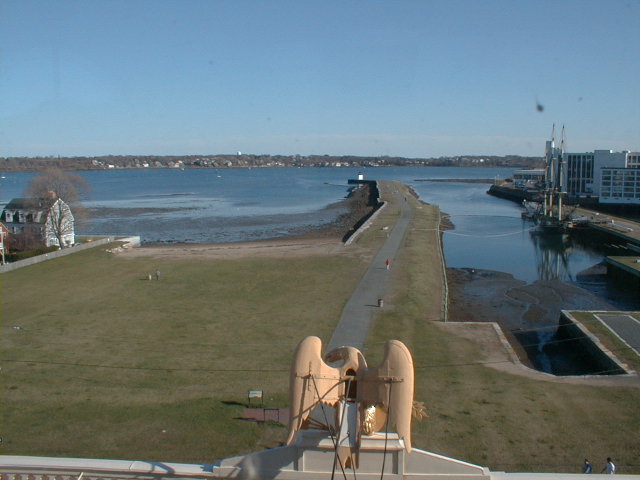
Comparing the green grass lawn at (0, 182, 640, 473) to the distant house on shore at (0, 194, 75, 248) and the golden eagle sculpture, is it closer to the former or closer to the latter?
the golden eagle sculpture

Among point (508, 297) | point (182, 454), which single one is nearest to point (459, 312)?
point (508, 297)

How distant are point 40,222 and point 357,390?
37170mm

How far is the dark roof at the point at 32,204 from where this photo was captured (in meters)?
37.7

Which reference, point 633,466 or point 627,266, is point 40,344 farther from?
point 627,266

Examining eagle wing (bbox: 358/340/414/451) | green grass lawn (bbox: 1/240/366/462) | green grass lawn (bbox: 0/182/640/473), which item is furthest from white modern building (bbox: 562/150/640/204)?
eagle wing (bbox: 358/340/414/451)

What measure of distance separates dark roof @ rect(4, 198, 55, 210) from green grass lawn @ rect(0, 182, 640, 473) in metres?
12.8

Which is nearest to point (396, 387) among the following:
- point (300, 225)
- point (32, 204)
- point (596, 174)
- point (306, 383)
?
point (306, 383)

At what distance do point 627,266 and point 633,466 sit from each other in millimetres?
24902

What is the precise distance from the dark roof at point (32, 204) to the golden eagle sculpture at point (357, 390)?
1445 inches

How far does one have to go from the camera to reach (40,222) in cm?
3741

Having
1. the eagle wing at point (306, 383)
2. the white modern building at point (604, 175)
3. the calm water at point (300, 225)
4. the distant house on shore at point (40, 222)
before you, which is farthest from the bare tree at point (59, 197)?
the white modern building at point (604, 175)

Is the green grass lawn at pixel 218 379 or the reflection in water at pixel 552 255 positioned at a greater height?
the green grass lawn at pixel 218 379

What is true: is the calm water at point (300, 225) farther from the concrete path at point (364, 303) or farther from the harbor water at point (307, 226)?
the concrete path at point (364, 303)

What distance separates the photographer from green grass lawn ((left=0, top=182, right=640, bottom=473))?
10.5 metres
